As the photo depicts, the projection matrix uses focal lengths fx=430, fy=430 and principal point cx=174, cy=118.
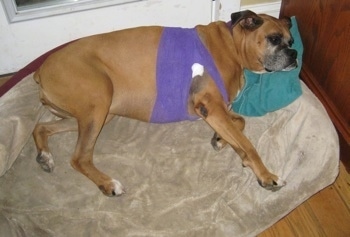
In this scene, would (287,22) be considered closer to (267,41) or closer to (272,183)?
(267,41)

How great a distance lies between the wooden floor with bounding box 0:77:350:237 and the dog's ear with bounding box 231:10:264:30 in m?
1.15

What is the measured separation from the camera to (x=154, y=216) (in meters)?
2.55

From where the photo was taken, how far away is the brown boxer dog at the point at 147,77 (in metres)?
2.57

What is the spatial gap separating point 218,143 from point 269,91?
0.50 metres

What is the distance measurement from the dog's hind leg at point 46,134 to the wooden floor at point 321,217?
140 cm

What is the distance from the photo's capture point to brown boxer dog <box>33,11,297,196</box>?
2.57 metres

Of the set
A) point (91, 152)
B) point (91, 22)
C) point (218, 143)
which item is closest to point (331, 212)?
point (218, 143)

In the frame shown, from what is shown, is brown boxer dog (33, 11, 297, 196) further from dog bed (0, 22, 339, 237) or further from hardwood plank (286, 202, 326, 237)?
hardwood plank (286, 202, 326, 237)

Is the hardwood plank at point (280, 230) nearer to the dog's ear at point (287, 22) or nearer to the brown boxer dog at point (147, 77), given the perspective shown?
the brown boxer dog at point (147, 77)

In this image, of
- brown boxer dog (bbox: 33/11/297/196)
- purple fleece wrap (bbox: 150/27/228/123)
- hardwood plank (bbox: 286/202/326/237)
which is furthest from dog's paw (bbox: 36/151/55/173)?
hardwood plank (bbox: 286/202/326/237)

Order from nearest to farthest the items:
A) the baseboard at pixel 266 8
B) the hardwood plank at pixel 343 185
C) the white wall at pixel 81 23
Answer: the hardwood plank at pixel 343 185
the white wall at pixel 81 23
the baseboard at pixel 266 8

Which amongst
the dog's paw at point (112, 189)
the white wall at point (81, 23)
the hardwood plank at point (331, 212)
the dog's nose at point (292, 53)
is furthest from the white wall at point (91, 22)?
the hardwood plank at point (331, 212)

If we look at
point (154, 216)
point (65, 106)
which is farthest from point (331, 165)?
point (65, 106)

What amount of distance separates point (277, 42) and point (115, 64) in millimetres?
1011
